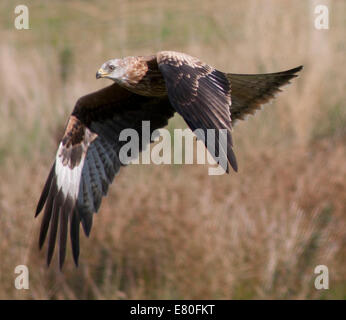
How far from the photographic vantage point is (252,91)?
6664 mm

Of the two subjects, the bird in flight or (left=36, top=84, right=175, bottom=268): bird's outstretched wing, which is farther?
(left=36, top=84, right=175, bottom=268): bird's outstretched wing

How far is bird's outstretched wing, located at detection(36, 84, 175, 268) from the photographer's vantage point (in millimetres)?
6703

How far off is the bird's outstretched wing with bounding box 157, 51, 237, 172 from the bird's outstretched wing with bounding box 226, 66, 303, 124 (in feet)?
2.62

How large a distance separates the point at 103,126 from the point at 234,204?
78.4 inches

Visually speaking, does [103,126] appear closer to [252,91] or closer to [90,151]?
[90,151]

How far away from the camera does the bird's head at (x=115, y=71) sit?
20.5 ft

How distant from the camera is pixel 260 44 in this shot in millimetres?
10156

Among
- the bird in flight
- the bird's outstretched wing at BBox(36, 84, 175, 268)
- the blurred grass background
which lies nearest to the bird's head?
the bird in flight

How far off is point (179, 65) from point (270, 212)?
3029mm

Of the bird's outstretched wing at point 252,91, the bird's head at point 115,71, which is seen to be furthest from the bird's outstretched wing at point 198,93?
the bird's outstretched wing at point 252,91

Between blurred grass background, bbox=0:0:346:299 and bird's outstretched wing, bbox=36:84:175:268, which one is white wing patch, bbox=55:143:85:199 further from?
blurred grass background, bbox=0:0:346:299

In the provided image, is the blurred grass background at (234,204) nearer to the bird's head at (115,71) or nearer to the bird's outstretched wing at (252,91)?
the bird's outstretched wing at (252,91)

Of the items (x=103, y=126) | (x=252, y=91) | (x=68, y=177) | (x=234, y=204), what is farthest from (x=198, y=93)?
(x=234, y=204)
